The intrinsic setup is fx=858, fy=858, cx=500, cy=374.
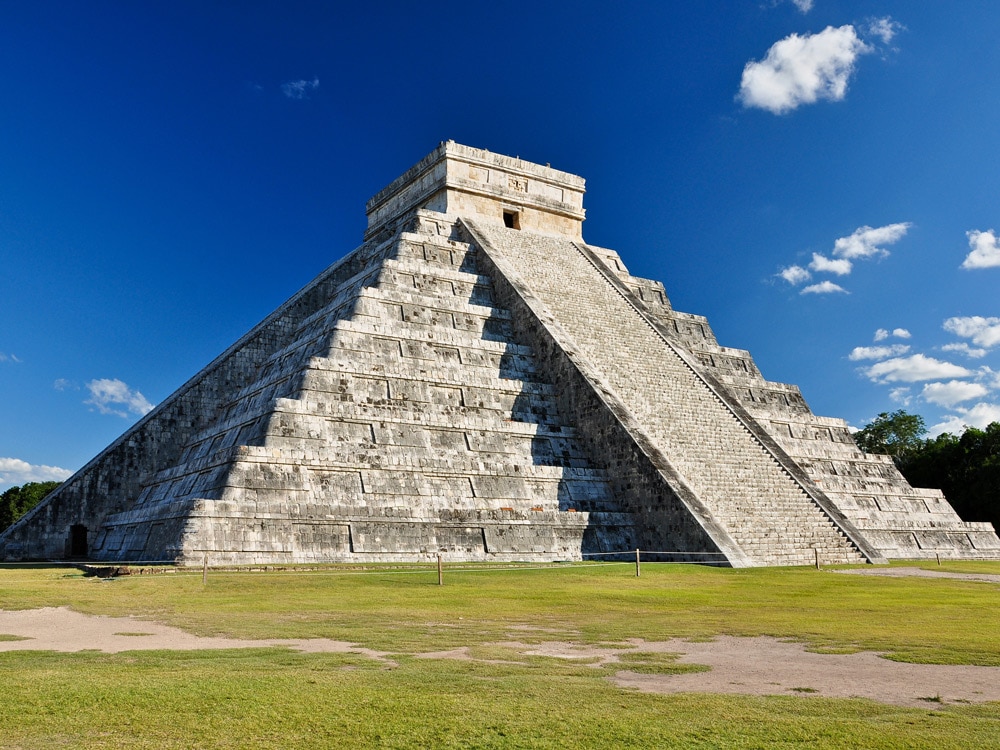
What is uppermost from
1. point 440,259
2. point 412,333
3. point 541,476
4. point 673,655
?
point 440,259

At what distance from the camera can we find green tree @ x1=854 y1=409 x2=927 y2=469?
46.6 meters

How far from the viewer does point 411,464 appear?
18.7 metres

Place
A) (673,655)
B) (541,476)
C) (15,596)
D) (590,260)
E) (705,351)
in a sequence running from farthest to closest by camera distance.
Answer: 1. (590,260)
2. (705,351)
3. (541,476)
4. (15,596)
5. (673,655)

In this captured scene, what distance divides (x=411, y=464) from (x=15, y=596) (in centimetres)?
866

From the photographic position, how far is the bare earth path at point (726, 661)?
5.62 meters

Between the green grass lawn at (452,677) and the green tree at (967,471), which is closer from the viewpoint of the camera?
the green grass lawn at (452,677)

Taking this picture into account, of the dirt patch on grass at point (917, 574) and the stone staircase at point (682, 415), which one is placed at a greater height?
the stone staircase at point (682, 415)

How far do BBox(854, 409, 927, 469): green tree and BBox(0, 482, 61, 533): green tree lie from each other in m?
42.8

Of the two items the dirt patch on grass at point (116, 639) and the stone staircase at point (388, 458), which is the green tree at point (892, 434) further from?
the dirt patch on grass at point (116, 639)

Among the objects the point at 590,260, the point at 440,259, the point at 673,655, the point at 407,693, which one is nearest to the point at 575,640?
the point at 673,655

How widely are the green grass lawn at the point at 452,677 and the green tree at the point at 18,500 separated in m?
33.3

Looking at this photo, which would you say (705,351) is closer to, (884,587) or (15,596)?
(884,587)

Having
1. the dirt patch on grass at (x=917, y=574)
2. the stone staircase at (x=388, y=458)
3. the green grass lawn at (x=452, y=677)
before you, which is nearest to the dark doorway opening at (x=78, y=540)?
the stone staircase at (x=388, y=458)

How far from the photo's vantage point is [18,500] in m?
42.3
